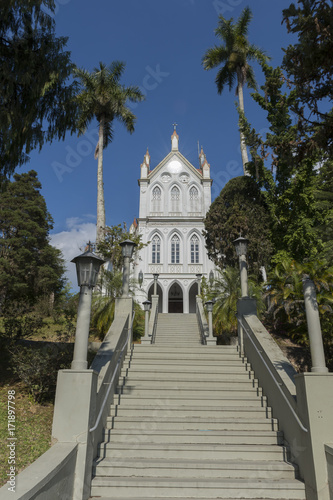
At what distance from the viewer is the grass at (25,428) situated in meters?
4.81

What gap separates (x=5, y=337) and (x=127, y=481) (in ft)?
19.6

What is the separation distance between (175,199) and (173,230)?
3.31 m

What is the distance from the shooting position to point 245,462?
196 inches

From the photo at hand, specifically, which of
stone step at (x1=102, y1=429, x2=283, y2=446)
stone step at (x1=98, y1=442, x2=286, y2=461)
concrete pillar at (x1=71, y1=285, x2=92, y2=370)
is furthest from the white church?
concrete pillar at (x1=71, y1=285, x2=92, y2=370)

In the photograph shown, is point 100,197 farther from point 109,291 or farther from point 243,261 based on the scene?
point 243,261

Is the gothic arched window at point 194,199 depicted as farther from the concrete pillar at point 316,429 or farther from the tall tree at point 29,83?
the concrete pillar at point 316,429

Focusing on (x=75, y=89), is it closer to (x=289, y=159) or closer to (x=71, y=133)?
(x=71, y=133)

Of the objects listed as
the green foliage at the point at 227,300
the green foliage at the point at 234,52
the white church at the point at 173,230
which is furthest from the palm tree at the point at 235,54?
the green foliage at the point at 227,300

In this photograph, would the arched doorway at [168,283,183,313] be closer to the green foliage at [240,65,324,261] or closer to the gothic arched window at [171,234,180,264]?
the gothic arched window at [171,234,180,264]

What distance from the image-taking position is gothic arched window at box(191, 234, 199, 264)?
3153 cm

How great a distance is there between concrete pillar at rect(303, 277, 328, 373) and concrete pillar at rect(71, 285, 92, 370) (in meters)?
3.21

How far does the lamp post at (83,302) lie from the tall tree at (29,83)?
11.7 feet

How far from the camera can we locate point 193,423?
5887 millimetres

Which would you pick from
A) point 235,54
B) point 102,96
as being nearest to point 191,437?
point 102,96
